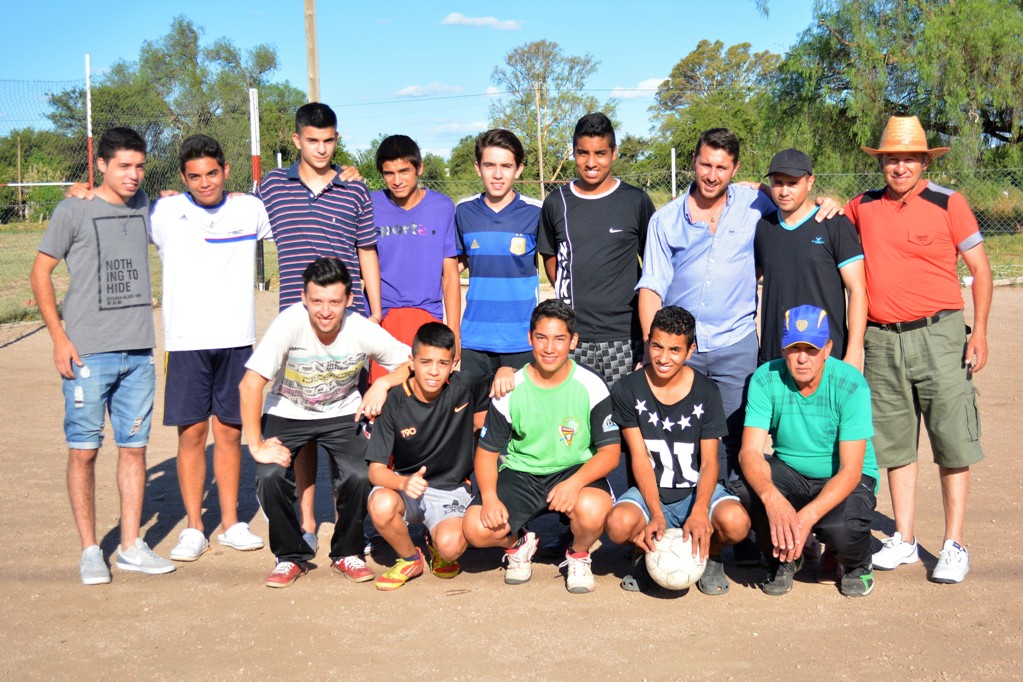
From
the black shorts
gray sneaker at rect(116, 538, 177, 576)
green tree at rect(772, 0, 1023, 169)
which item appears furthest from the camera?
green tree at rect(772, 0, 1023, 169)

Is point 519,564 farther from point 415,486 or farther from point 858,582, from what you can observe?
point 858,582

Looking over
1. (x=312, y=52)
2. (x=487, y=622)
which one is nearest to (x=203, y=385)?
(x=487, y=622)

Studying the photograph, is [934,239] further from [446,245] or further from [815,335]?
[446,245]

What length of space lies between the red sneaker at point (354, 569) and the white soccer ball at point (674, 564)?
140 centimetres

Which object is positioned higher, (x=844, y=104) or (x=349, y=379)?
(x=844, y=104)

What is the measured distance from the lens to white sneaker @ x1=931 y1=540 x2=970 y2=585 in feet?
15.2

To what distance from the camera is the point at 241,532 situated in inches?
209

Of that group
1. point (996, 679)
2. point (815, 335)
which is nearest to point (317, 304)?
point (815, 335)

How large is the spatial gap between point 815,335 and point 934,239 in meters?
0.90

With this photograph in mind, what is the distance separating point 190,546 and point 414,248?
198 centimetres

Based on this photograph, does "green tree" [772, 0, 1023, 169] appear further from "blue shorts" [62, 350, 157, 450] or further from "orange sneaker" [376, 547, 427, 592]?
"blue shorts" [62, 350, 157, 450]

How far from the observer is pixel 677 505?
15.6 feet

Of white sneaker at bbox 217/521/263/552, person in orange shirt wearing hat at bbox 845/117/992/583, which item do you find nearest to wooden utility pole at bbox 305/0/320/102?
white sneaker at bbox 217/521/263/552

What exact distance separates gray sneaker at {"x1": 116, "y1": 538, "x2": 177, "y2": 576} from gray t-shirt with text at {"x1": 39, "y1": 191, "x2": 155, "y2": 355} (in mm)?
1024
